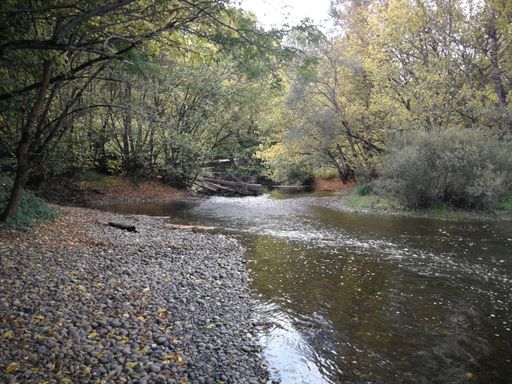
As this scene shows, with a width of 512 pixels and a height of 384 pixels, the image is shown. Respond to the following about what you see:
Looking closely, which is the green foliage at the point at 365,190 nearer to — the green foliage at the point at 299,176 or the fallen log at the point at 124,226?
the green foliage at the point at 299,176

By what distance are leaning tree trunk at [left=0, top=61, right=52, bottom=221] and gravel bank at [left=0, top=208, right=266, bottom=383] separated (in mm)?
968

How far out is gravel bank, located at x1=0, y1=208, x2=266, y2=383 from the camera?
4410 millimetres

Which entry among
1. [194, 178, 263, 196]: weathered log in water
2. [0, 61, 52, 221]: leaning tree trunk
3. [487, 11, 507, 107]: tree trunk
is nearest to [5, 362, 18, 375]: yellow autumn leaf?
[0, 61, 52, 221]: leaning tree trunk

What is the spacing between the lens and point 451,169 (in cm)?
1877

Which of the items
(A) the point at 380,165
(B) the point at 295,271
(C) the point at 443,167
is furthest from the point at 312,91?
(B) the point at 295,271

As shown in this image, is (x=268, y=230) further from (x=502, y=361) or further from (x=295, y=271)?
(x=502, y=361)

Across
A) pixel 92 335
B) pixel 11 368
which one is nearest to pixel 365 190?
pixel 92 335

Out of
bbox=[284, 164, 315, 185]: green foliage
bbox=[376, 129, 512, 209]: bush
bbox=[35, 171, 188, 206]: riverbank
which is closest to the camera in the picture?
bbox=[376, 129, 512, 209]: bush

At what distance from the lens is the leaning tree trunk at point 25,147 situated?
895cm

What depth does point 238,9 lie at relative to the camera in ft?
21.7

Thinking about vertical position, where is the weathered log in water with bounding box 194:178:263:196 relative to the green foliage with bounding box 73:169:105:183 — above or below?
below

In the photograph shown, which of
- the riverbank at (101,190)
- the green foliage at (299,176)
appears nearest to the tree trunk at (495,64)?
the green foliage at (299,176)

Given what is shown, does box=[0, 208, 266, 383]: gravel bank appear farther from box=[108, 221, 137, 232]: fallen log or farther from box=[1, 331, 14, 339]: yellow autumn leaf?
box=[108, 221, 137, 232]: fallen log

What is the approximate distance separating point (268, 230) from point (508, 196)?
44.3 feet
